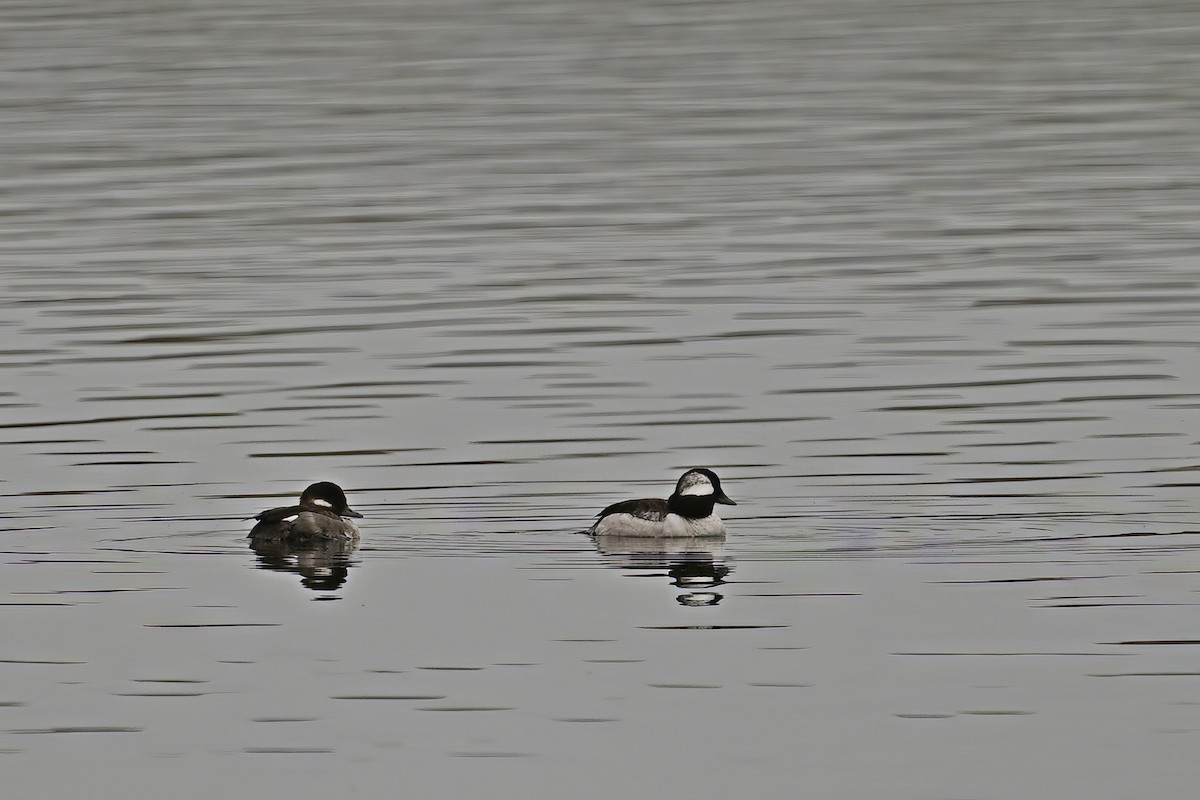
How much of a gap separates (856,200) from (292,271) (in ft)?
23.2

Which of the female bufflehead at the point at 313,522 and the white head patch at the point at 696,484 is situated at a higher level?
the white head patch at the point at 696,484

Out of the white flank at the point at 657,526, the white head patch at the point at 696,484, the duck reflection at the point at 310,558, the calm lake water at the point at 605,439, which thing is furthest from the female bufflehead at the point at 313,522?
the white head patch at the point at 696,484

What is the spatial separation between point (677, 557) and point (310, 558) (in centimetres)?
207

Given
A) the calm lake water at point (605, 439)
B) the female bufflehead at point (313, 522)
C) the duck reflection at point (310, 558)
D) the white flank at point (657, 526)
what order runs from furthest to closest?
the white flank at point (657, 526) → the female bufflehead at point (313, 522) → the duck reflection at point (310, 558) → the calm lake water at point (605, 439)

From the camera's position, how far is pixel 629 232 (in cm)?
2722

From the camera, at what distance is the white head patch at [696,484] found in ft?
48.2

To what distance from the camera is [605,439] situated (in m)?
17.5

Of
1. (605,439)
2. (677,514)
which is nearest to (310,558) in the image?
(677,514)

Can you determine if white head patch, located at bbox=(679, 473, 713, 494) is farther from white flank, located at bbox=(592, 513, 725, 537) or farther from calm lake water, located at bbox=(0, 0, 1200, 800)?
calm lake water, located at bbox=(0, 0, 1200, 800)

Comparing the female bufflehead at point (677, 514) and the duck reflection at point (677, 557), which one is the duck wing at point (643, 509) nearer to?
the female bufflehead at point (677, 514)

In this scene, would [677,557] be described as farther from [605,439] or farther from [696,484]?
[605,439]

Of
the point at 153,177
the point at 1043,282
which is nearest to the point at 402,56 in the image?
the point at 153,177

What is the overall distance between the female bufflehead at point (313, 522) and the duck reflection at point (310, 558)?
0.03 metres

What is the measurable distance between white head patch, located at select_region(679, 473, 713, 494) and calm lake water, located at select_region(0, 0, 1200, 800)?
0.36 metres
